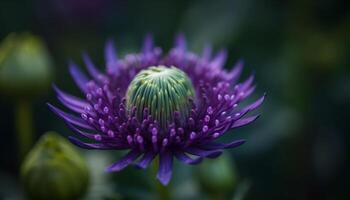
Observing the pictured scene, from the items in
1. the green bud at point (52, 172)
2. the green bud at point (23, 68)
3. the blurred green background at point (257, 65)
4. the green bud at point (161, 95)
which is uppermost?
A: the green bud at point (161, 95)

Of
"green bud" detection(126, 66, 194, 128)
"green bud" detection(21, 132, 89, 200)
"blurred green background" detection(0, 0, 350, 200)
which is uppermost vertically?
"green bud" detection(126, 66, 194, 128)

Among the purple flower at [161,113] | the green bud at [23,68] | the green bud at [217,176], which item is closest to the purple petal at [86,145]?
the purple flower at [161,113]

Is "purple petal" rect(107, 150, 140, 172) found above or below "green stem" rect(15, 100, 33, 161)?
above

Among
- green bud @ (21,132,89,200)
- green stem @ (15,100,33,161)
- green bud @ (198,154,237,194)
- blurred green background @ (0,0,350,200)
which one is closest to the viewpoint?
green bud @ (21,132,89,200)

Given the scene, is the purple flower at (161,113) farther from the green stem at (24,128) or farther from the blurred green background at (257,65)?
the blurred green background at (257,65)

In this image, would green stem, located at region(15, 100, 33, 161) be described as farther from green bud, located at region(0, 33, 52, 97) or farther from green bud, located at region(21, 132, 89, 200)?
green bud, located at region(21, 132, 89, 200)

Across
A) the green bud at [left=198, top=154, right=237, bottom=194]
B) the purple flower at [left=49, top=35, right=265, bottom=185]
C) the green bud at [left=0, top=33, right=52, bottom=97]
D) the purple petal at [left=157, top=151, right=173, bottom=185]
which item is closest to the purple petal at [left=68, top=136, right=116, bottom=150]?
the purple flower at [left=49, top=35, right=265, bottom=185]
